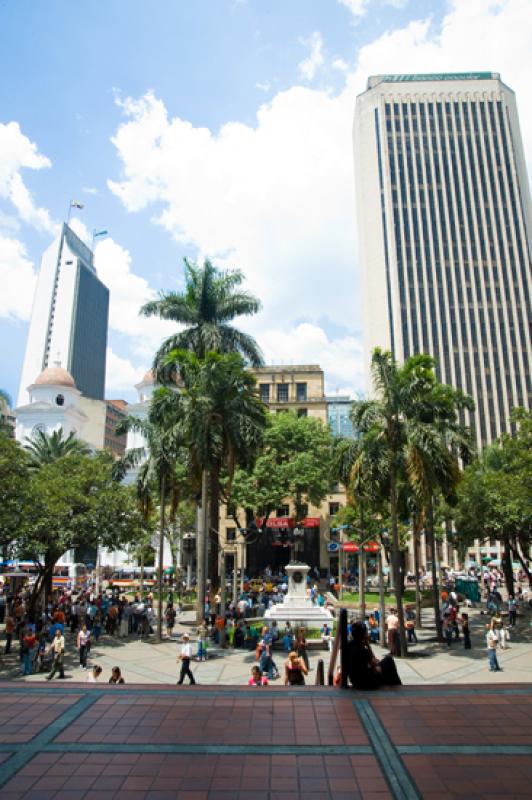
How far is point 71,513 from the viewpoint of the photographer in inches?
883

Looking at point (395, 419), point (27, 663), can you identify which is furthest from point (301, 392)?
point (27, 663)

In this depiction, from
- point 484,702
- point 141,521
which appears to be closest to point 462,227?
point 141,521

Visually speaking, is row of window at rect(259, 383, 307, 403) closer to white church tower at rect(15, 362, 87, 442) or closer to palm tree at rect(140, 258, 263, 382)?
white church tower at rect(15, 362, 87, 442)

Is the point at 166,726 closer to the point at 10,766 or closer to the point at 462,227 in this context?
the point at 10,766

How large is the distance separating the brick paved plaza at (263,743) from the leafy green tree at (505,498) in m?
14.8

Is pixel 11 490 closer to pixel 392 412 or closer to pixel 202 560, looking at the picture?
pixel 202 560

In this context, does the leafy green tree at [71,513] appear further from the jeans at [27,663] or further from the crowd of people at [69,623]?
the jeans at [27,663]

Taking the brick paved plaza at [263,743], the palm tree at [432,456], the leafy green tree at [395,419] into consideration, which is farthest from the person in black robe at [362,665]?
the leafy green tree at [395,419]

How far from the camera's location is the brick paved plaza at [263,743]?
520 cm

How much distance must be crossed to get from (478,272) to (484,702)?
82.1 meters

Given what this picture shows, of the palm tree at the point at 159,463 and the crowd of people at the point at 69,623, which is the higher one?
the palm tree at the point at 159,463

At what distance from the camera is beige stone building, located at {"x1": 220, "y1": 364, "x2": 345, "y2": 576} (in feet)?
→ 168

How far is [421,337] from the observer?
7894 centimetres

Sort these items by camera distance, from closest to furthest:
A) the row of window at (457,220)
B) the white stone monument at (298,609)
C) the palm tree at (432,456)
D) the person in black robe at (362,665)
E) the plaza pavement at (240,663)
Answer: the person in black robe at (362,665) → the plaza pavement at (240,663) → the palm tree at (432,456) → the white stone monument at (298,609) → the row of window at (457,220)
